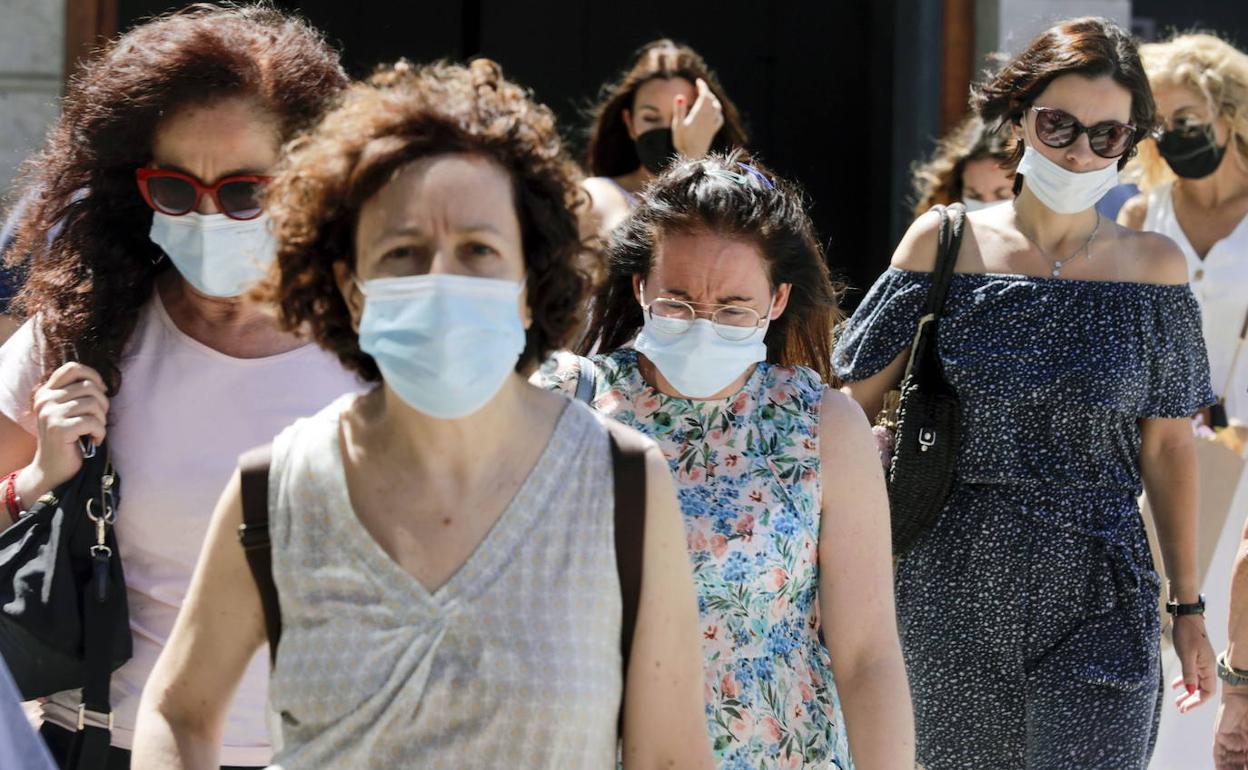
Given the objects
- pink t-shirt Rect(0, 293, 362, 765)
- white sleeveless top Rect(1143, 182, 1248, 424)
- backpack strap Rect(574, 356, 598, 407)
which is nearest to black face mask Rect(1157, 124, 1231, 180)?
white sleeveless top Rect(1143, 182, 1248, 424)

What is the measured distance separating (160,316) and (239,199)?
276 mm

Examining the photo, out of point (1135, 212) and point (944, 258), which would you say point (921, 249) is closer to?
point (944, 258)

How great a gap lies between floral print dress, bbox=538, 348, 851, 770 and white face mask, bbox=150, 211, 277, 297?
1.75 feet

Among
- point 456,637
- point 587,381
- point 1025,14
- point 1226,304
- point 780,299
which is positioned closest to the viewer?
point 456,637

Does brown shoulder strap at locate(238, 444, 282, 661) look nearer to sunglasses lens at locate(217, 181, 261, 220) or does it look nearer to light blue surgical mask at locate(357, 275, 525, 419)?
light blue surgical mask at locate(357, 275, 525, 419)

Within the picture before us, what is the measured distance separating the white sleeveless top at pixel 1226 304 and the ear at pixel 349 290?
3930mm

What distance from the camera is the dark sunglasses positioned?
159 inches

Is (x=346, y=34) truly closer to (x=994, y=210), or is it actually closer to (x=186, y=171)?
(x=994, y=210)

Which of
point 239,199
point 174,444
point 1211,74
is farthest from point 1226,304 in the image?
point 174,444

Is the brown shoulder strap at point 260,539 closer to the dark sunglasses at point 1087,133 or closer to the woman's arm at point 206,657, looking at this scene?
the woman's arm at point 206,657

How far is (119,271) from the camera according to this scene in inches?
126

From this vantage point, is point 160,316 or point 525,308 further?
point 160,316

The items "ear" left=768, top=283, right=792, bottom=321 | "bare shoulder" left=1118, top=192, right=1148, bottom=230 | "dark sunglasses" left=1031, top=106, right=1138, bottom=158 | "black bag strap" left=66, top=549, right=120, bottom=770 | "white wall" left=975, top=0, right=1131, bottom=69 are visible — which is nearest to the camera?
"black bag strap" left=66, top=549, right=120, bottom=770

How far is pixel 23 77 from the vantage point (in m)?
6.38
